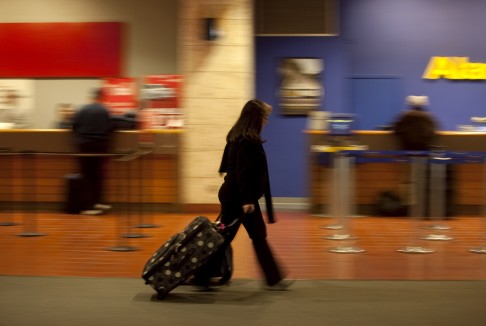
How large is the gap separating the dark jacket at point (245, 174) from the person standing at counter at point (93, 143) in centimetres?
479

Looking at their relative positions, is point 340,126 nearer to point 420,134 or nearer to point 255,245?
point 420,134

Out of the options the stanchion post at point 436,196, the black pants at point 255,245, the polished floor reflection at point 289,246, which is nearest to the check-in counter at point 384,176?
the polished floor reflection at point 289,246

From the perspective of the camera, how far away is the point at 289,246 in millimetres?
8508

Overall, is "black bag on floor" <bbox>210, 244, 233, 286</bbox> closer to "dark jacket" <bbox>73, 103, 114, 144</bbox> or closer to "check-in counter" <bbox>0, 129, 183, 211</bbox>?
"check-in counter" <bbox>0, 129, 183, 211</bbox>

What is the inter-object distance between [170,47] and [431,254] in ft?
21.0

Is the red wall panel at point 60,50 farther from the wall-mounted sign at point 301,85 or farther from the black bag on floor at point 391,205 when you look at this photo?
the black bag on floor at point 391,205

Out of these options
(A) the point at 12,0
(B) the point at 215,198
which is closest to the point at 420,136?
(B) the point at 215,198

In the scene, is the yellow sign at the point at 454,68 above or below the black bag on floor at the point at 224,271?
above

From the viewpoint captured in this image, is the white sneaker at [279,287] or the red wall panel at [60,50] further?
the red wall panel at [60,50]

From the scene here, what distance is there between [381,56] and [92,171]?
5.11 m

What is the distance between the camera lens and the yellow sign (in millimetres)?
12508

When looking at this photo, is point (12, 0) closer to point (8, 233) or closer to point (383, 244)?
point (8, 233)

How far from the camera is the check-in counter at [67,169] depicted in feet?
35.9

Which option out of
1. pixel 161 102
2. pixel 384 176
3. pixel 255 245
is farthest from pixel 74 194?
pixel 255 245
